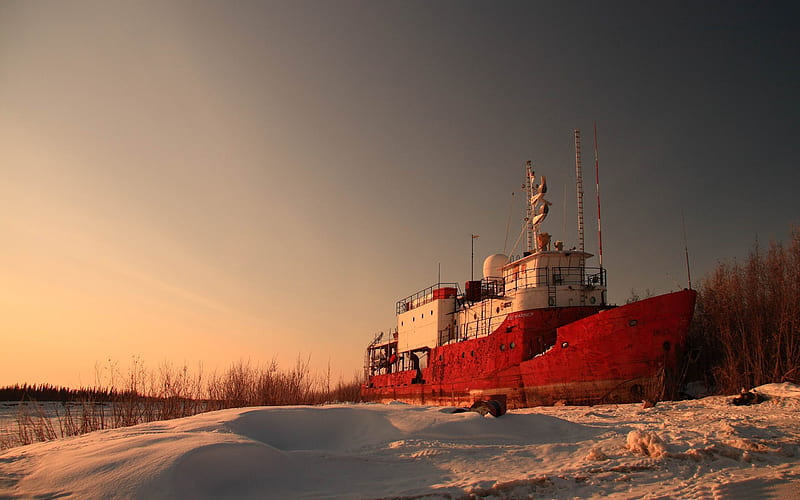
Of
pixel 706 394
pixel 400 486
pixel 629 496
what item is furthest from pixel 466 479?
pixel 706 394

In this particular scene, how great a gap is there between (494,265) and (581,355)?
9860 mm

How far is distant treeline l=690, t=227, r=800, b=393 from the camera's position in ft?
43.8

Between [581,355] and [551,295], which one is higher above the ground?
[551,295]

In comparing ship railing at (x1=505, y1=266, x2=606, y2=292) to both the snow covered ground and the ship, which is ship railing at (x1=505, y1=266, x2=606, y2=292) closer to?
the ship

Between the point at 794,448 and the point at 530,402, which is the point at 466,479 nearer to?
the point at 794,448

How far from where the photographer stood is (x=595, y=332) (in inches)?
595

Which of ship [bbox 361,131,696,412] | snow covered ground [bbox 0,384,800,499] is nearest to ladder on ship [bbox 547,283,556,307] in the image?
ship [bbox 361,131,696,412]

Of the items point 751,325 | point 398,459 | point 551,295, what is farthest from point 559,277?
point 398,459

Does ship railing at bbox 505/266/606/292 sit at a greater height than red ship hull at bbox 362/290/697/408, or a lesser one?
greater

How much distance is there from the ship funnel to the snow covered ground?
1642 centimetres

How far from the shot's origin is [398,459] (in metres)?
5.86

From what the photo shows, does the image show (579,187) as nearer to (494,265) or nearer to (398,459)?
(494,265)

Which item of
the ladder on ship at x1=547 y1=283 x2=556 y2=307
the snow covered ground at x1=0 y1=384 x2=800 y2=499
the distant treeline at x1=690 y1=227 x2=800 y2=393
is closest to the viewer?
the snow covered ground at x1=0 y1=384 x2=800 y2=499

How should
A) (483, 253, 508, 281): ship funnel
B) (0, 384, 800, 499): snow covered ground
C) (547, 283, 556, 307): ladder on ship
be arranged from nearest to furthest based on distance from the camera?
1. (0, 384, 800, 499): snow covered ground
2. (547, 283, 556, 307): ladder on ship
3. (483, 253, 508, 281): ship funnel
